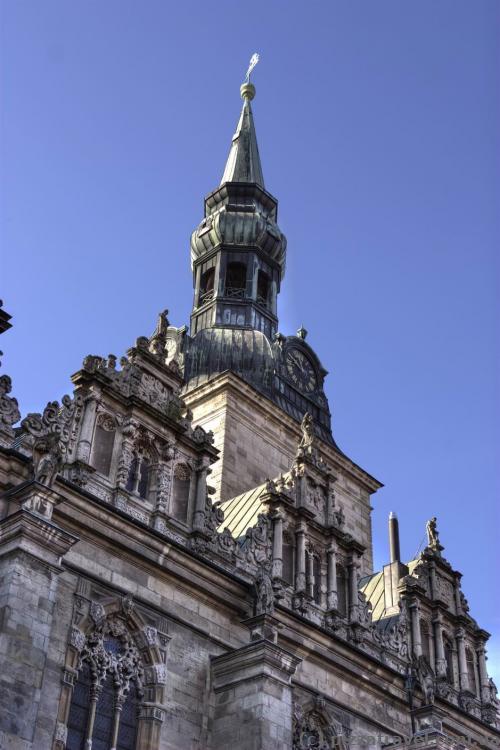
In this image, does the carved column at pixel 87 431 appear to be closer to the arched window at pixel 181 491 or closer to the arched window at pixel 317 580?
the arched window at pixel 181 491

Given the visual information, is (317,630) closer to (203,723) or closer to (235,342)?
(203,723)

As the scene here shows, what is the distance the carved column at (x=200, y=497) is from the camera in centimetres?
2617

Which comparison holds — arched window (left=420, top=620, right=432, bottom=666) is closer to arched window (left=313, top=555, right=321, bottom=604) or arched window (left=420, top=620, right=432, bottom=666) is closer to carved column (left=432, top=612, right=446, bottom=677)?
carved column (left=432, top=612, right=446, bottom=677)

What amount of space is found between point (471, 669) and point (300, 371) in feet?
44.9

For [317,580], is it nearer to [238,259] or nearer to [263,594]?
[263,594]

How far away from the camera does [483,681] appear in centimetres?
3450

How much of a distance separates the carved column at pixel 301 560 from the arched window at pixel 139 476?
5.20m

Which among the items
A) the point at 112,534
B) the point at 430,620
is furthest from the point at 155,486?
the point at 430,620

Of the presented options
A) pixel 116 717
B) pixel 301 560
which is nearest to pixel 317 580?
pixel 301 560

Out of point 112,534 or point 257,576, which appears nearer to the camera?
point 112,534

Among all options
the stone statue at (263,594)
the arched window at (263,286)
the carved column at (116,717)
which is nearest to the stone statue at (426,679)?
the stone statue at (263,594)

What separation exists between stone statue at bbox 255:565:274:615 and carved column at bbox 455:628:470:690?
10.6m

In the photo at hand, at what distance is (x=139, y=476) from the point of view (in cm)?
2581

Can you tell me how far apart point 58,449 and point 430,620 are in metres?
16.7
